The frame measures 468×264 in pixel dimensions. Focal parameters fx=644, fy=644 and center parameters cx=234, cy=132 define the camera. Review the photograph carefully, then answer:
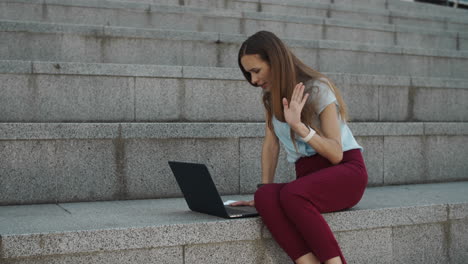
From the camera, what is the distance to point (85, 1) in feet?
24.2

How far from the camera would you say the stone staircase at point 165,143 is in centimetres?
368

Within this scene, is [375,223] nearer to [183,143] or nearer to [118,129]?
[183,143]

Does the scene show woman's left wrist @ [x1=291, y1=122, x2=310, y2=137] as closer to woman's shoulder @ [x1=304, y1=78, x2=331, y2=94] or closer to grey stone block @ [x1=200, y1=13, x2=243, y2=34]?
woman's shoulder @ [x1=304, y1=78, x2=331, y2=94]

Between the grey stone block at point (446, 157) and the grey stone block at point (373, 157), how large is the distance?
0.55 meters

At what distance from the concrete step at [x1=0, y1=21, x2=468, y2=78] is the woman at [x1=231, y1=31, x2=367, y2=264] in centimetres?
269

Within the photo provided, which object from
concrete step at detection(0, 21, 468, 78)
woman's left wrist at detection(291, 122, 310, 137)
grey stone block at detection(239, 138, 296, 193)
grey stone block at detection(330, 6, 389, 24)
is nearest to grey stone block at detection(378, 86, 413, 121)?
concrete step at detection(0, 21, 468, 78)

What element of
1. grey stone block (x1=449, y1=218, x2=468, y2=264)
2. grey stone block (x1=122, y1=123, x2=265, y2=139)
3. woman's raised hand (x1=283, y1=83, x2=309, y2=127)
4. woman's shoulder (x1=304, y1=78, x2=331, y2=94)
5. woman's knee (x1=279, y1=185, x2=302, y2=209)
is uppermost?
woman's shoulder (x1=304, y1=78, x2=331, y2=94)

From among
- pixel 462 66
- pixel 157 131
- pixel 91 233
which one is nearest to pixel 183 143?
pixel 157 131

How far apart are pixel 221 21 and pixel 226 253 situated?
478 centimetres

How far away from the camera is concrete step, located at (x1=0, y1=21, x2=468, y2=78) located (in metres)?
6.08

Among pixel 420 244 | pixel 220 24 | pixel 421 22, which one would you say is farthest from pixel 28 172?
pixel 421 22

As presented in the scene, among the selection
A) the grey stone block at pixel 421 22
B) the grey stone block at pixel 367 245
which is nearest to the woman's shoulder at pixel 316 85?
the grey stone block at pixel 367 245

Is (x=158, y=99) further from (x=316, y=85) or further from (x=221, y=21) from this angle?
(x=221, y=21)

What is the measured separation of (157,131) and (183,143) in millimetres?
250
